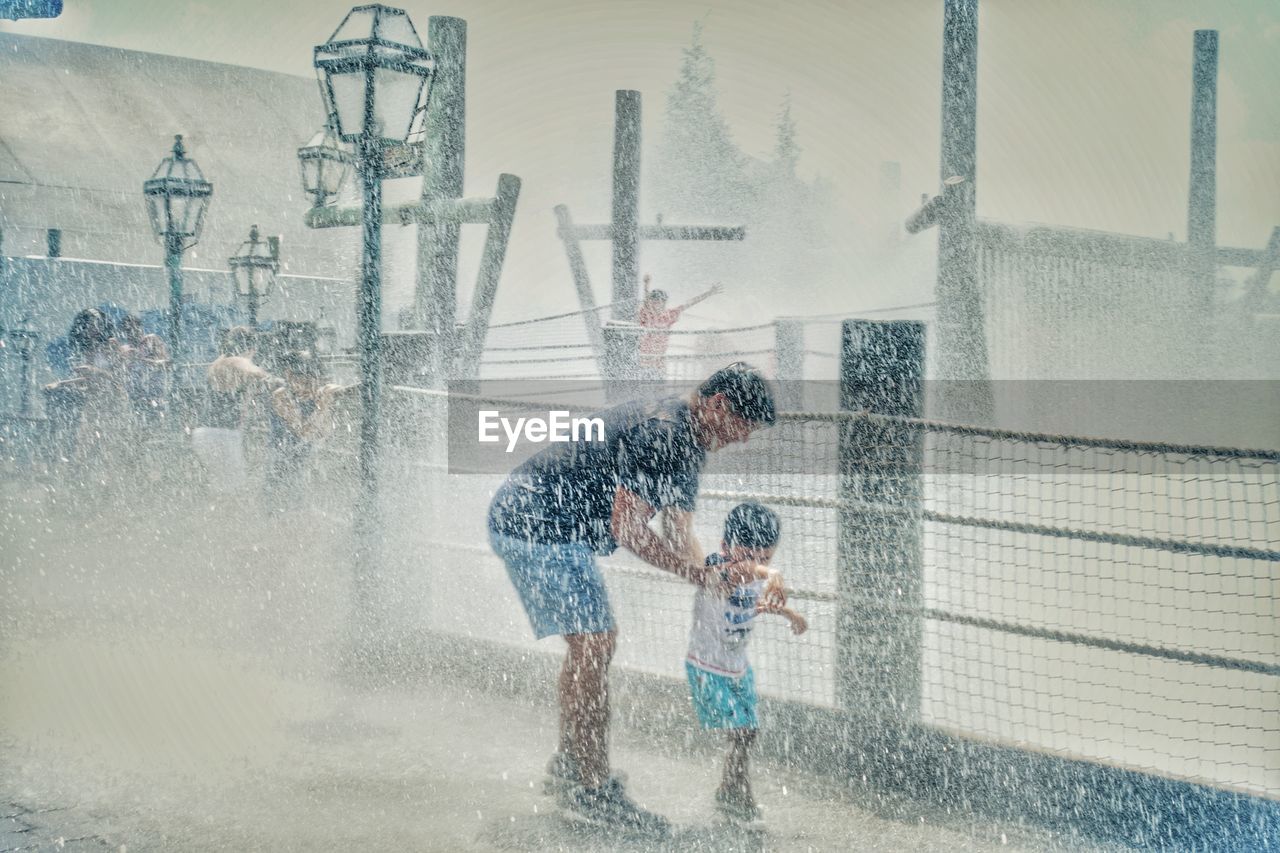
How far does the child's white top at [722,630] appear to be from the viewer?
264 cm

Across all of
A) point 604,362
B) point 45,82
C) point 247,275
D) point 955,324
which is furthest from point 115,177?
point 955,324

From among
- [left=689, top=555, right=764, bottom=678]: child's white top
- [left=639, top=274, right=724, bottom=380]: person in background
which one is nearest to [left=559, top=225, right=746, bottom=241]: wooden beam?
[left=639, top=274, right=724, bottom=380]: person in background

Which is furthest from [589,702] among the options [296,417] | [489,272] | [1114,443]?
[296,417]

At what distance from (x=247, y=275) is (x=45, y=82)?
23736 millimetres

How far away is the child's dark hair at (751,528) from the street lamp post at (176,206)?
5982mm

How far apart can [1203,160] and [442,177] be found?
934 cm

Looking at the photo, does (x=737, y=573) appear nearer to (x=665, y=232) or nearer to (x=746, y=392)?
(x=746, y=392)

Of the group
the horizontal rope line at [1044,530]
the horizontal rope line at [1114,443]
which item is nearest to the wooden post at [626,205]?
the horizontal rope line at [1044,530]

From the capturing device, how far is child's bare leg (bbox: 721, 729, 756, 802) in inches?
107

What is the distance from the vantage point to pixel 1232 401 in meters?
12.6

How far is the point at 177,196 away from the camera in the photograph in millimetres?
7438

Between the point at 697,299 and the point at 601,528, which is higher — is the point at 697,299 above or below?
above

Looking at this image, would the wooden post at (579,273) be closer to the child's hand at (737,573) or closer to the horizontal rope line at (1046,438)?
the horizontal rope line at (1046,438)

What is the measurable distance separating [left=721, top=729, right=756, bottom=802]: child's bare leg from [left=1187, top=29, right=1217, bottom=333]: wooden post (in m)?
9.99
